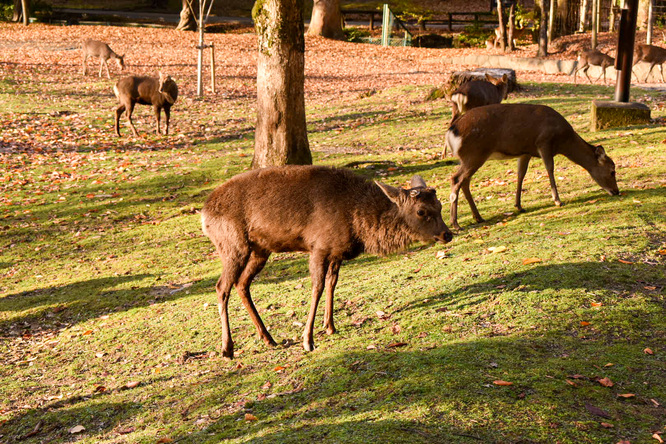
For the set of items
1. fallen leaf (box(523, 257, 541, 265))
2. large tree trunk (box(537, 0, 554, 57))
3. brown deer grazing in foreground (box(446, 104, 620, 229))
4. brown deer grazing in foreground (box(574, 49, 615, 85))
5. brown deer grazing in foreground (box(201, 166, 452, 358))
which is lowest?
fallen leaf (box(523, 257, 541, 265))

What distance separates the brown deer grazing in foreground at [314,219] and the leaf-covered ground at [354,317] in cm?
77

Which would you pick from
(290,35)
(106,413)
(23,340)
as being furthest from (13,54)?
(106,413)

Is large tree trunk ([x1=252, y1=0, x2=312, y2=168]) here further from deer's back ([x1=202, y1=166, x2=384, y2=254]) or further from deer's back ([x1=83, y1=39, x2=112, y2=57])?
deer's back ([x1=83, y1=39, x2=112, y2=57])

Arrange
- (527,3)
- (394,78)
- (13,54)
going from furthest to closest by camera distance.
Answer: (527,3) < (13,54) < (394,78)

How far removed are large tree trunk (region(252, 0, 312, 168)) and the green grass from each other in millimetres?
1599

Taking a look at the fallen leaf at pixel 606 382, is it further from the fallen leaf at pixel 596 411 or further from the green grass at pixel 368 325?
the fallen leaf at pixel 596 411

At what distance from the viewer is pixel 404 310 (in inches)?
285

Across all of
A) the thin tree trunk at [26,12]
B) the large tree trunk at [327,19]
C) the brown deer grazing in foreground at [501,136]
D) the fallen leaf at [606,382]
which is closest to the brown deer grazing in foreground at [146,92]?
the brown deer grazing in foreground at [501,136]

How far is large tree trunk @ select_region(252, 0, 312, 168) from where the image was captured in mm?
12859

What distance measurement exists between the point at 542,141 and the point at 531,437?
5904 mm

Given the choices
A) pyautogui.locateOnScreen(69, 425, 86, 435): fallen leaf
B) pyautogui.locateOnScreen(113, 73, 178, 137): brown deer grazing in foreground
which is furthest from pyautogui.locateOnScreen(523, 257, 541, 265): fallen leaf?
pyautogui.locateOnScreen(113, 73, 178, 137): brown deer grazing in foreground

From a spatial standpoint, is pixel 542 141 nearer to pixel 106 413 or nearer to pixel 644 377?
pixel 644 377

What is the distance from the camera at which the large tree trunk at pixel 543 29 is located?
28.4 metres

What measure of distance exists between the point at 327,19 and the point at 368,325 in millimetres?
33382
